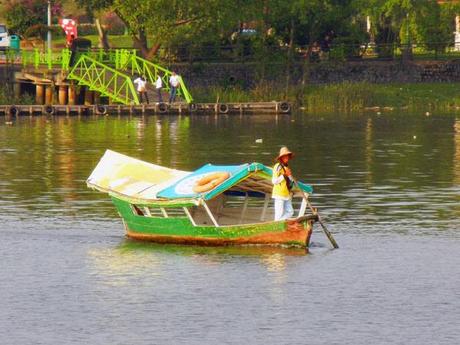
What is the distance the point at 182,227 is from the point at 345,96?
208ft

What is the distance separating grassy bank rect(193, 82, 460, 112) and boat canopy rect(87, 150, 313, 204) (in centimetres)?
5793

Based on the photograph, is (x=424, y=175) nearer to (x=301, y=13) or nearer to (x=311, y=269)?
(x=311, y=269)

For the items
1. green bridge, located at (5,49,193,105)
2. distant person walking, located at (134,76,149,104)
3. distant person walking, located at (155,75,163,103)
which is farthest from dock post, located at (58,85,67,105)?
distant person walking, located at (155,75,163,103)

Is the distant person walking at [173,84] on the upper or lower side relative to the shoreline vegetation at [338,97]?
upper

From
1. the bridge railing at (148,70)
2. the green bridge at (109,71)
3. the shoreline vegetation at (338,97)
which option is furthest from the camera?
the shoreline vegetation at (338,97)

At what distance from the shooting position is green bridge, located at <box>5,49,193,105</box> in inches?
3610

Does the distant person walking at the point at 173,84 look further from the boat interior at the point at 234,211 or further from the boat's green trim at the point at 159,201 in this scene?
the boat's green trim at the point at 159,201

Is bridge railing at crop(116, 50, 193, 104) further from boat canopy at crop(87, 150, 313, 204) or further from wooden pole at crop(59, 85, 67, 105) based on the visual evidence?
boat canopy at crop(87, 150, 313, 204)

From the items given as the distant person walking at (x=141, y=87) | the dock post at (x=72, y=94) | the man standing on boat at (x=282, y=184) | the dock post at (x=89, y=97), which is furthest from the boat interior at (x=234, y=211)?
the dock post at (x=89, y=97)

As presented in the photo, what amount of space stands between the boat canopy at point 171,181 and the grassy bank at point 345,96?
190 feet

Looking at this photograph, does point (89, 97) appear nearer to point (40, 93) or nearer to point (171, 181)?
point (40, 93)

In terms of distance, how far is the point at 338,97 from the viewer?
320ft

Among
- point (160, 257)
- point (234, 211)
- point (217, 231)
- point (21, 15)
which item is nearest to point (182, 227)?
point (217, 231)

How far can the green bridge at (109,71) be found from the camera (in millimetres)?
91688
